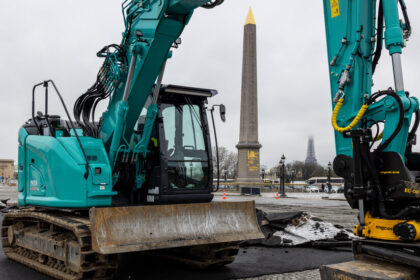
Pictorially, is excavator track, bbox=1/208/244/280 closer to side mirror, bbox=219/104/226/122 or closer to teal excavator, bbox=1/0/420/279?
teal excavator, bbox=1/0/420/279

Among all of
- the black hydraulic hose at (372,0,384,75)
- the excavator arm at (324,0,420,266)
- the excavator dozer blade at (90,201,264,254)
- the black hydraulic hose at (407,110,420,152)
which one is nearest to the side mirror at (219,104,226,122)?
the excavator dozer blade at (90,201,264,254)

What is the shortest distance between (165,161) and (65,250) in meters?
1.79

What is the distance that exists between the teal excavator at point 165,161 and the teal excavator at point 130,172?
17 mm

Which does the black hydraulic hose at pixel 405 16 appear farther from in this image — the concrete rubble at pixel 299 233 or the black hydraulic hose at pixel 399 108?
the concrete rubble at pixel 299 233

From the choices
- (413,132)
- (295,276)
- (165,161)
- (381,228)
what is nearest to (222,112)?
(165,161)

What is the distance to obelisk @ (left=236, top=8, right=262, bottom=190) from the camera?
32.5 meters

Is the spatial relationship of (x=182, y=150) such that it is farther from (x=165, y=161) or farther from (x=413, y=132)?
(x=413, y=132)

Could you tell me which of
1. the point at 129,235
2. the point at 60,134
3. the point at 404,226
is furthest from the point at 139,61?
the point at 404,226

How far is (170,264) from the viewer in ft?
23.4

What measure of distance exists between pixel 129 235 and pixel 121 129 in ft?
4.97

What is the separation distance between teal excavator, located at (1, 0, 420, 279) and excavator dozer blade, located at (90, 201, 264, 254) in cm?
1

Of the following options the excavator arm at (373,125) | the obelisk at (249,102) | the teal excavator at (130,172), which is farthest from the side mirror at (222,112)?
the obelisk at (249,102)

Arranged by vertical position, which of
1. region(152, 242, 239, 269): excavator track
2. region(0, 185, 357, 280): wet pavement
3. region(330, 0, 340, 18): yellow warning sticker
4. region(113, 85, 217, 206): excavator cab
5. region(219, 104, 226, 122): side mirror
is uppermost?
region(330, 0, 340, 18): yellow warning sticker

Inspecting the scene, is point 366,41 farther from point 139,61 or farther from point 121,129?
point 121,129
